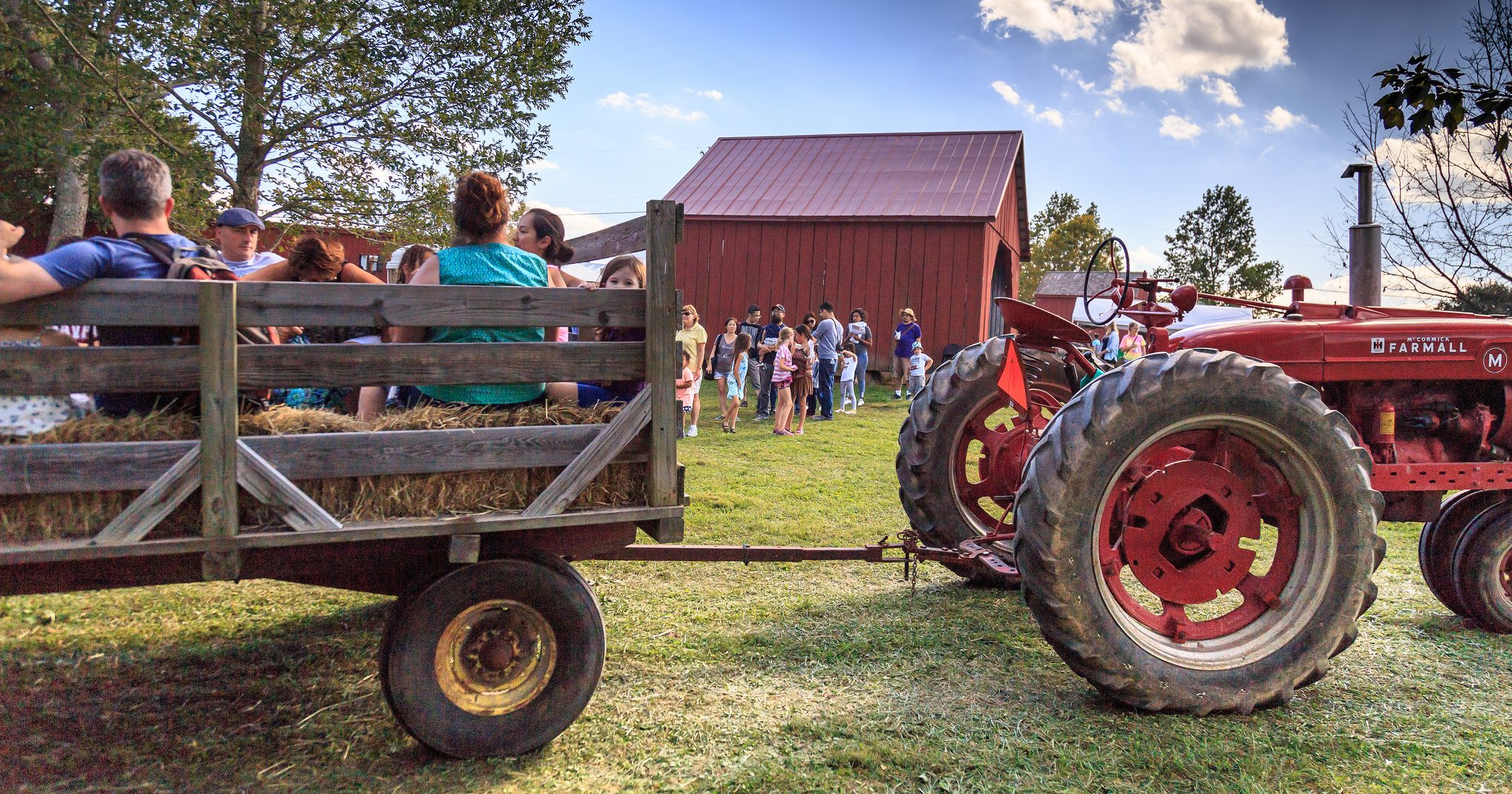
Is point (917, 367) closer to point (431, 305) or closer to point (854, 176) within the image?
point (854, 176)

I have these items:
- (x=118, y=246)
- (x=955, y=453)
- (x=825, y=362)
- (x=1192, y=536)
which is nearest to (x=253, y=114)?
A: (x=118, y=246)

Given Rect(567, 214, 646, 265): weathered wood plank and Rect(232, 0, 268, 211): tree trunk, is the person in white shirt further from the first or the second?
Rect(567, 214, 646, 265): weathered wood plank

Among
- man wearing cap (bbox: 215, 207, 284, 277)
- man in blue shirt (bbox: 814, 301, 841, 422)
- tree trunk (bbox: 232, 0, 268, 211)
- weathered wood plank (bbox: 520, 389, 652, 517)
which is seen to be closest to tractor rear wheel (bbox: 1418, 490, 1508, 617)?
weathered wood plank (bbox: 520, 389, 652, 517)

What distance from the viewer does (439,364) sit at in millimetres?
2867

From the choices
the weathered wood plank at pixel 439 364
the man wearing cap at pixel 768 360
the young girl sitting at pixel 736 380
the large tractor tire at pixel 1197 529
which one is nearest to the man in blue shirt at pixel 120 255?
the weathered wood plank at pixel 439 364

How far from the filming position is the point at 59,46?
748 centimetres

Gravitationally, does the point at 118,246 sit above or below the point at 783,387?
above

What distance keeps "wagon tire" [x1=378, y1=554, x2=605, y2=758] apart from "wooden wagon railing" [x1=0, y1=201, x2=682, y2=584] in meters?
0.20

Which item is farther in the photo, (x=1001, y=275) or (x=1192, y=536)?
(x=1001, y=275)

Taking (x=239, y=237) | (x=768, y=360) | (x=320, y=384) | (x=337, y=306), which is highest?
(x=239, y=237)

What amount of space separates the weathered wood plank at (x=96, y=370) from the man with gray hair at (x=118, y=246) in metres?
0.18

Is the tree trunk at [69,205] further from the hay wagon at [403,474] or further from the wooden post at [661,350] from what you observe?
the wooden post at [661,350]

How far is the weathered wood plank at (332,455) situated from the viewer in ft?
8.05

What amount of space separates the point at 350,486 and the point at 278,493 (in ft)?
0.68
